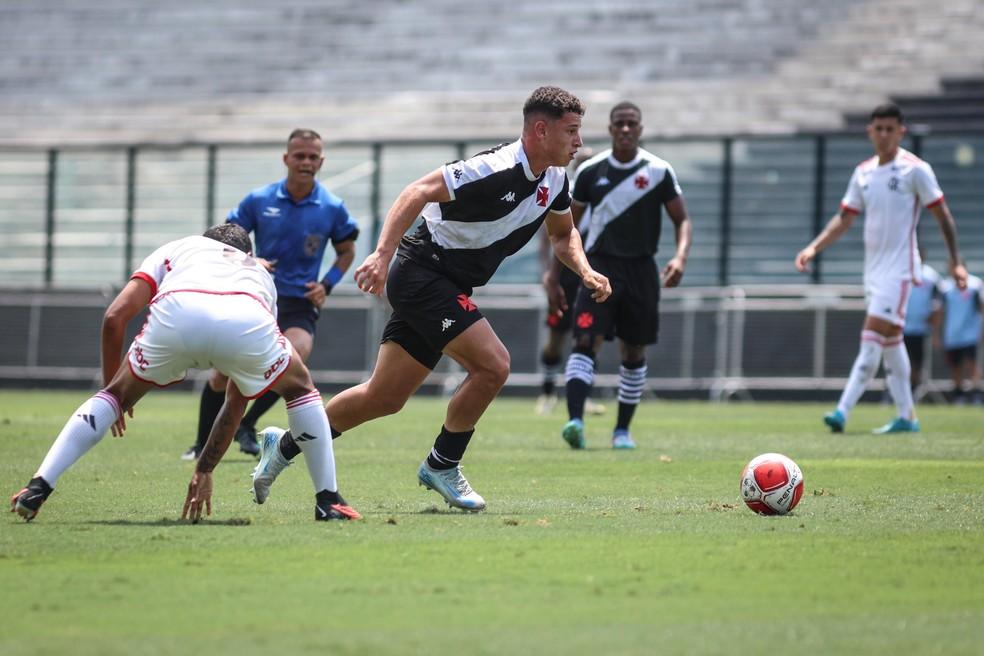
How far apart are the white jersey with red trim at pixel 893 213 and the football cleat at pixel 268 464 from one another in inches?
307

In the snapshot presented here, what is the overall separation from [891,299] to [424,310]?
7462mm

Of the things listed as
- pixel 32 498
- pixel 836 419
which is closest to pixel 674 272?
pixel 836 419

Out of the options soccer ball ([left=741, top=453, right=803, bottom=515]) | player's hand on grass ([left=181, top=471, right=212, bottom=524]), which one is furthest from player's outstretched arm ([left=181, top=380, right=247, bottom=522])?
soccer ball ([left=741, top=453, right=803, bottom=515])

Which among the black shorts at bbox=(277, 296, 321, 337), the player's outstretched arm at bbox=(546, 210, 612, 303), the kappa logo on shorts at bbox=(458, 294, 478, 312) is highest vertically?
the player's outstretched arm at bbox=(546, 210, 612, 303)

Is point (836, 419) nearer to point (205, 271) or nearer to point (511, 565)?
point (205, 271)

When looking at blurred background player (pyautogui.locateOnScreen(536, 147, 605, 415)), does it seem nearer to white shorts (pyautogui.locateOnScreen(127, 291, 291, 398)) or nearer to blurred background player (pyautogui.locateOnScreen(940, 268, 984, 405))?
blurred background player (pyautogui.locateOnScreen(940, 268, 984, 405))

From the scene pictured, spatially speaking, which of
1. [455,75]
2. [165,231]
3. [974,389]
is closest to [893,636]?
[974,389]

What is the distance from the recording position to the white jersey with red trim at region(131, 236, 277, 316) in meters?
7.29

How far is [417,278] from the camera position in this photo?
26.9 feet

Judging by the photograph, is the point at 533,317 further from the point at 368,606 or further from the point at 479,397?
the point at 368,606

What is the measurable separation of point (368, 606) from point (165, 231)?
23668mm

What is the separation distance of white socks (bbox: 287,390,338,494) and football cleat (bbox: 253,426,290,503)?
0.46 m

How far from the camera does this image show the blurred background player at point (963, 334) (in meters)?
23.4

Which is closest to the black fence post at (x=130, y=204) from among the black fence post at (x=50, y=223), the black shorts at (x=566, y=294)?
the black fence post at (x=50, y=223)
